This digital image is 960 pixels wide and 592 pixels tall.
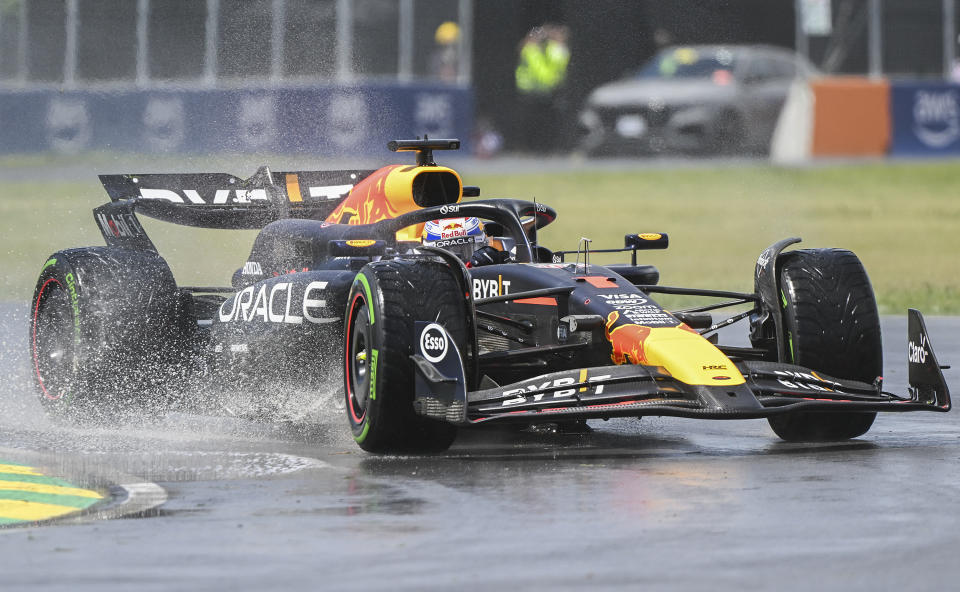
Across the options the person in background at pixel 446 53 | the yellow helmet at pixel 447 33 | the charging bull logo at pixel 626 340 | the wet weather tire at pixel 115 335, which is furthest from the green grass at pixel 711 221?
the charging bull logo at pixel 626 340

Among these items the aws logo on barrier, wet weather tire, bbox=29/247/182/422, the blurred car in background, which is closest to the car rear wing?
wet weather tire, bbox=29/247/182/422

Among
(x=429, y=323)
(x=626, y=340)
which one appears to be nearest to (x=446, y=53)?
(x=626, y=340)

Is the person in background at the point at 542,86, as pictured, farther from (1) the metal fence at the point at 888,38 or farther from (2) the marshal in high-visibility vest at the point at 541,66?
(1) the metal fence at the point at 888,38

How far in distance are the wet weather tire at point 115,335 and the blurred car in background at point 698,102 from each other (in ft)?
75.2

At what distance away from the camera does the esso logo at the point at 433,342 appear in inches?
320

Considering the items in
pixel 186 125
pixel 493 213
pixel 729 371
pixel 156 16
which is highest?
pixel 156 16

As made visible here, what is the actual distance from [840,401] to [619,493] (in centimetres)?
153

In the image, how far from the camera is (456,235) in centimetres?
992

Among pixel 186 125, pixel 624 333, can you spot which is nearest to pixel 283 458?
pixel 624 333

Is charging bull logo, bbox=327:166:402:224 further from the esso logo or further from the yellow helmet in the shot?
the yellow helmet

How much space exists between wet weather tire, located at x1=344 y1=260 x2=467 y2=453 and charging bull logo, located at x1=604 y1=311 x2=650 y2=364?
0.70 m

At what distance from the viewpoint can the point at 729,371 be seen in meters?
8.14

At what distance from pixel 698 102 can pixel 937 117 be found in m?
4.72

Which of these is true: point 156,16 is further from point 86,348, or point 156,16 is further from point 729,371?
point 729,371
